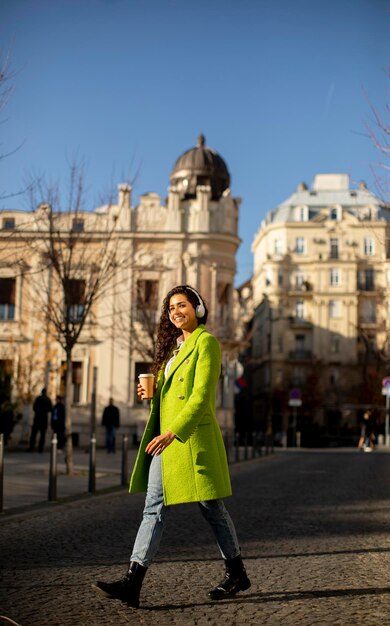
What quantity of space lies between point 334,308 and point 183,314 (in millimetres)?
84652

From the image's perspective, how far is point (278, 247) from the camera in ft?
310

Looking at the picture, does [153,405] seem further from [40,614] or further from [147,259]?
[147,259]

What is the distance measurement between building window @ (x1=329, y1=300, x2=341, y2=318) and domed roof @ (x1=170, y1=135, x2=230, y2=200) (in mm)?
37647

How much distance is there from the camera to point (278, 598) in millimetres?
6426

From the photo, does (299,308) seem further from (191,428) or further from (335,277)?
(191,428)

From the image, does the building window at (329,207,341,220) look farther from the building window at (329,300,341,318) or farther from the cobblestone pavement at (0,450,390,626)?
the cobblestone pavement at (0,450,390,626)

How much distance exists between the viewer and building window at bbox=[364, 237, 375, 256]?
90750 mm

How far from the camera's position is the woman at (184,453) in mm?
5977

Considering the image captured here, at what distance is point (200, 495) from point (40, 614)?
1.12 metres

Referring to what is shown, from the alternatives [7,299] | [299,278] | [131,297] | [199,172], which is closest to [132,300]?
[131,297]

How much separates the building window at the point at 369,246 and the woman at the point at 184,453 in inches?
3377

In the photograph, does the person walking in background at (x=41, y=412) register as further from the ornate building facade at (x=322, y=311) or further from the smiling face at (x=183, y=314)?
the ornate building facade at (x=322, y=311)

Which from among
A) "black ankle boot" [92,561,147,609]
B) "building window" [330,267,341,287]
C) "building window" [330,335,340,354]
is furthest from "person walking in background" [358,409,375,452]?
"building window" [330,267,341,287]

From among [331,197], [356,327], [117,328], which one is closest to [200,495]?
[117,328]
